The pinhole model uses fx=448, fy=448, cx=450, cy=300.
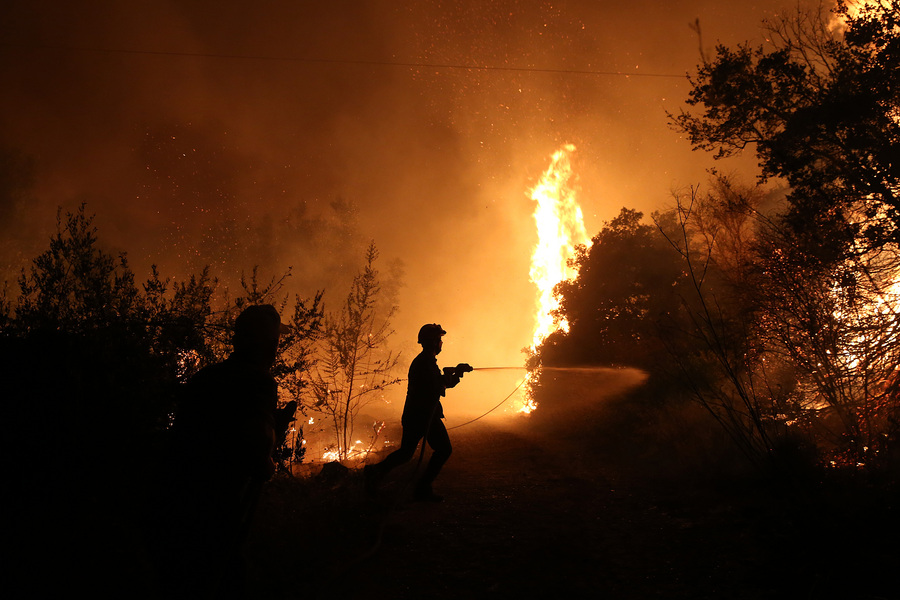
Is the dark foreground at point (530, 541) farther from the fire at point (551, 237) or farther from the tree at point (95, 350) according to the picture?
the fire at point (551, 237)

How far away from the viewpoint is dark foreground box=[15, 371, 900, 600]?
3355mm

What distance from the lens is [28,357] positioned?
3.91 meters

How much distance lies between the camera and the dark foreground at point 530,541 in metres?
3.36

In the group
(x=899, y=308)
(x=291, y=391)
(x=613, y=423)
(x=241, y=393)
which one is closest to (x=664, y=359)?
(x=613, y=423)

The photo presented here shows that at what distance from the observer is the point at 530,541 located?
4766 millimetres

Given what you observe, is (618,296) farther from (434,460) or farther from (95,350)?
(95,350)

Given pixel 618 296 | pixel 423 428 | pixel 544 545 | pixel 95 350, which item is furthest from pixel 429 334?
pixel 618 296

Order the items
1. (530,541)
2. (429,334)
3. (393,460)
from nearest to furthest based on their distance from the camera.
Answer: (530,541)
(393,460)
(429,334)

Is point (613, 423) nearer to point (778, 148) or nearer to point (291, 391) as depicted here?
point (778, 148)

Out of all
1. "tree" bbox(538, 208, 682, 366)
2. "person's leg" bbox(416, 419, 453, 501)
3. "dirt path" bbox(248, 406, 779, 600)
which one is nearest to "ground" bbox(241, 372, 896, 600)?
"dirt path" bbox(248, 406, 779, 600)

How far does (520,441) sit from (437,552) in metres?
7.58

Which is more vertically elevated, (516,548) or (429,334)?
(429,334)

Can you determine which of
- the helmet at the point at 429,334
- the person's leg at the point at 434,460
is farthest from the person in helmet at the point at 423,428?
the helmet at the point at 429,334

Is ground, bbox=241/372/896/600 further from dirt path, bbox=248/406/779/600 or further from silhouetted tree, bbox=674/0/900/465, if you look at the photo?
silhouetted tree, bbox=674/0/900/465
